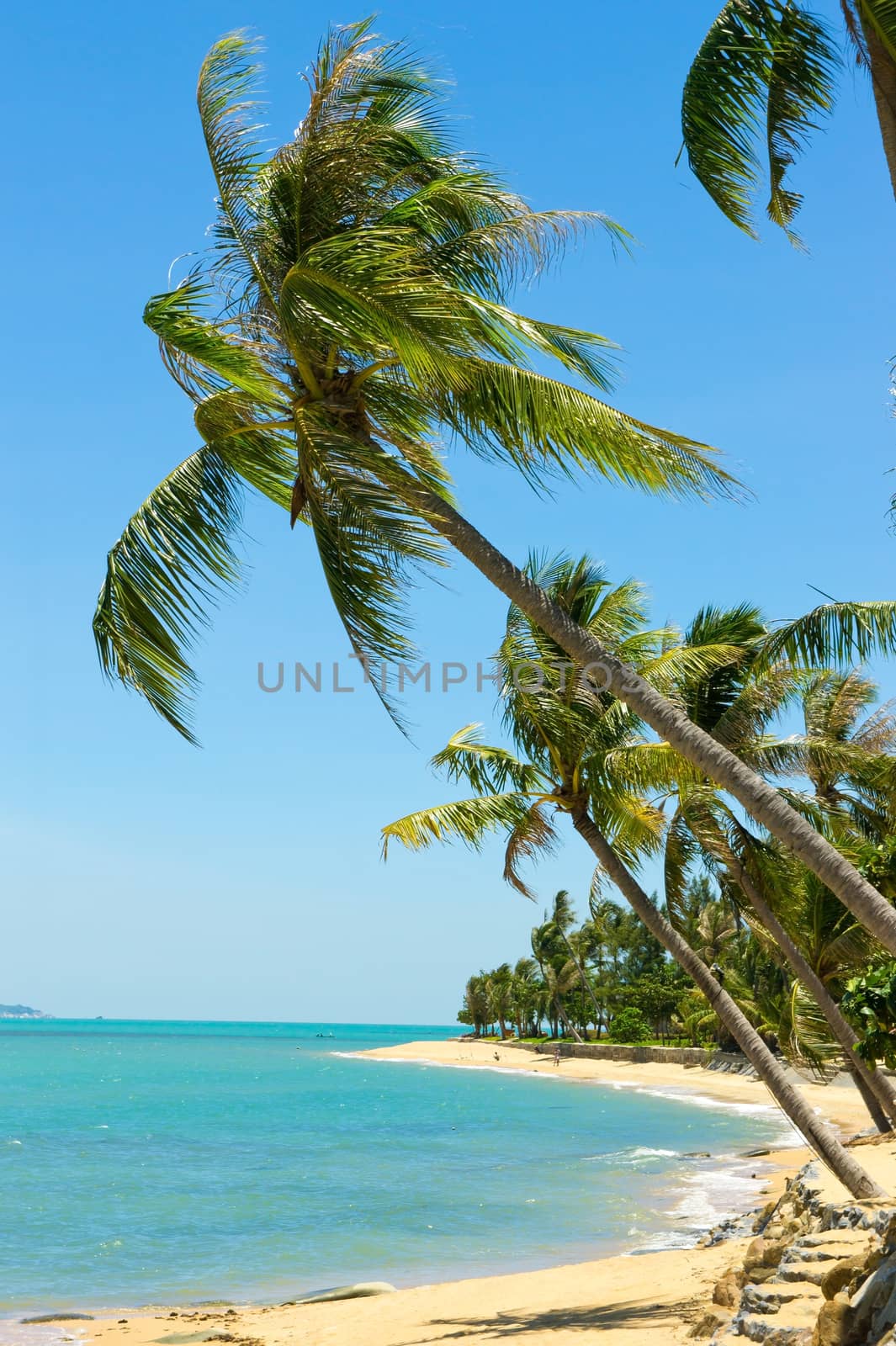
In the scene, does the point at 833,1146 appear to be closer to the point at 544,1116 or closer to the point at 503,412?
the point at 503,412

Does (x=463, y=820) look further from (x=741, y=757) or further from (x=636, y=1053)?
(x=636, y=1053)

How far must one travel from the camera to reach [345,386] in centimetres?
704

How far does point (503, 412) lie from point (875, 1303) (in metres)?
5.14

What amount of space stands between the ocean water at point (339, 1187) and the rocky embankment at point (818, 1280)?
6756mm

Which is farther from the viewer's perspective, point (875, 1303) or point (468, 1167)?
point (468, 1167)

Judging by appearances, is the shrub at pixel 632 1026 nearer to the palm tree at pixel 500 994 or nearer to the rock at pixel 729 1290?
the palm tree at pixel 500 994

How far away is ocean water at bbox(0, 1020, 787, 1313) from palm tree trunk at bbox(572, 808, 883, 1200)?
5612mm

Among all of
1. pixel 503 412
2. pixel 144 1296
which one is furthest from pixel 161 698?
pixel 144 1296

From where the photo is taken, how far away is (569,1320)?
9.66 metres

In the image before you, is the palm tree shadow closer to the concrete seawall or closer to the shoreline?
the shoreline

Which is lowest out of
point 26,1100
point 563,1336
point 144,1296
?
point 26,1100

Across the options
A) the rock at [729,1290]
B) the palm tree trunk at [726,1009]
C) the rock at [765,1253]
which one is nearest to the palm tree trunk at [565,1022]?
the palm tree trunk at [726,1009]

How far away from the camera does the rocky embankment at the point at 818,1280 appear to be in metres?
5.29

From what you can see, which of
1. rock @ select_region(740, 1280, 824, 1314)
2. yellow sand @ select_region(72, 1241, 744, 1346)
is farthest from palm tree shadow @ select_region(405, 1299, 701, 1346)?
rock @ select_region(740, 1280, 824, 1314)
